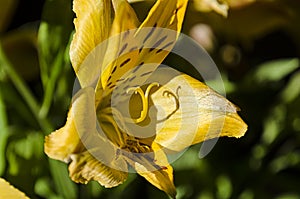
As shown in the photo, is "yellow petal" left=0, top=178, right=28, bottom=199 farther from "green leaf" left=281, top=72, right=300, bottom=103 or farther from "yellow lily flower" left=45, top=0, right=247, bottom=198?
"green leaf" left=281, top=72, right=300, bottom=103

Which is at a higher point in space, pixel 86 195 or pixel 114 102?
pixel 114 102

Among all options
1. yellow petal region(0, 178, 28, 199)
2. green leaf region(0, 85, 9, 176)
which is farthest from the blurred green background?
yellow petal region(0, 178, 28, 199)

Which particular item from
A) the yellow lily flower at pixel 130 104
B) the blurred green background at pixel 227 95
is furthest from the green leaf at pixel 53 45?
the yellow lily flower at pixel 130 104

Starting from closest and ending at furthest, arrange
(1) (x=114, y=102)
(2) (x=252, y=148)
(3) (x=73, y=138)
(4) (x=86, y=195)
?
(3) (x=73, y=138) < (1) (x=114, y=102) < (4) (x=86, y=195) < (2) (x=252, y=148)

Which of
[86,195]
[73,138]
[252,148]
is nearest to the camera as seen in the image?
[73,138]

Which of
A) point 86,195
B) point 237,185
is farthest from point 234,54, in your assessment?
point 86,195

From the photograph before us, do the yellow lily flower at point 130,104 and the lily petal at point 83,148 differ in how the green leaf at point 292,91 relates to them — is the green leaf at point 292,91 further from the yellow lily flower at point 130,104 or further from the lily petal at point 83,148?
the lily petal at point 83,148

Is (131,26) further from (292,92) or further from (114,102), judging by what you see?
(292,92)
